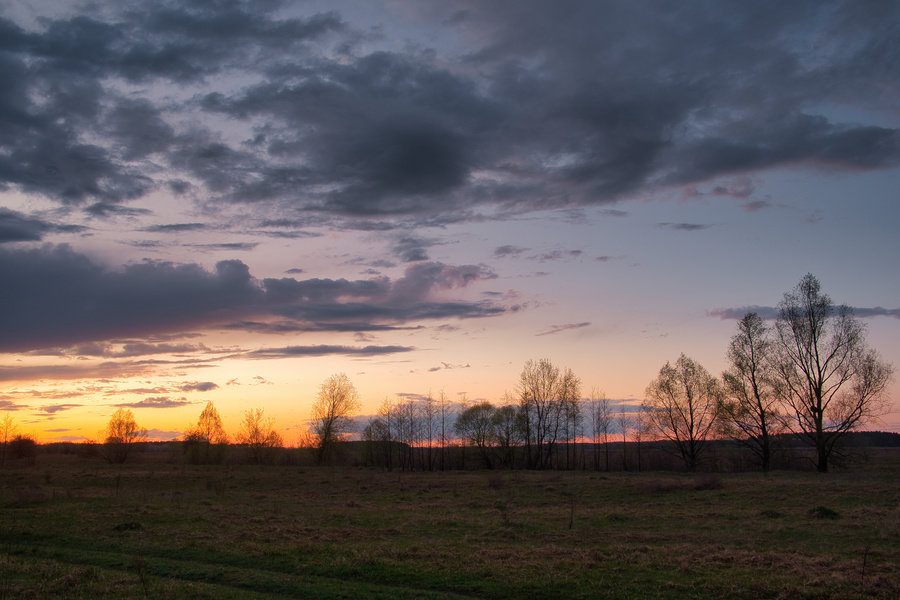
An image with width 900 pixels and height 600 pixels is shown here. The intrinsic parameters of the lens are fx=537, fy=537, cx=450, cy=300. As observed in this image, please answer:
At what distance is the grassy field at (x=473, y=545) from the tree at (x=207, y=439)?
238 feet

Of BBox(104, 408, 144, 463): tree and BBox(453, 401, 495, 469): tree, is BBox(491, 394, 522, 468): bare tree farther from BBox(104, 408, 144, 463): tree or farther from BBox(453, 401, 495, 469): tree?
BBox(104, 408, 144, 463): tree

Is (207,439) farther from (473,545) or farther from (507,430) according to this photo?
(473,545)

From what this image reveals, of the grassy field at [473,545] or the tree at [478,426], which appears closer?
the grassy field at [473,545]

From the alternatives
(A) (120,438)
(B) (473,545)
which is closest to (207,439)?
(A) (120,438)

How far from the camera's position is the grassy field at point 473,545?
45.9 feet

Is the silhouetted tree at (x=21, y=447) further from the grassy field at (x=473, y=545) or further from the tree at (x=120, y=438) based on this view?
the grassy field at (x=473, y=545)

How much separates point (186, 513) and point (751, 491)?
32127mm

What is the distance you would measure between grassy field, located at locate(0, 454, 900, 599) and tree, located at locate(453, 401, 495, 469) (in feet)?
197

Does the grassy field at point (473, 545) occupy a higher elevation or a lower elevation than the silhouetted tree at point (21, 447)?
higher

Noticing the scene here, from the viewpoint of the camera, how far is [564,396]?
8944cm

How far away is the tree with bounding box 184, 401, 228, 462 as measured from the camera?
104 metres

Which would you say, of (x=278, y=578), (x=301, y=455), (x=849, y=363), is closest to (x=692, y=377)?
(x=849, y=363)

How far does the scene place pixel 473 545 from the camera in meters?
19.6

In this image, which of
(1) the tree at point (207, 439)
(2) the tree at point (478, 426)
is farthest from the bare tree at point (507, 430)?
(1) the tree at point (207, 439)
